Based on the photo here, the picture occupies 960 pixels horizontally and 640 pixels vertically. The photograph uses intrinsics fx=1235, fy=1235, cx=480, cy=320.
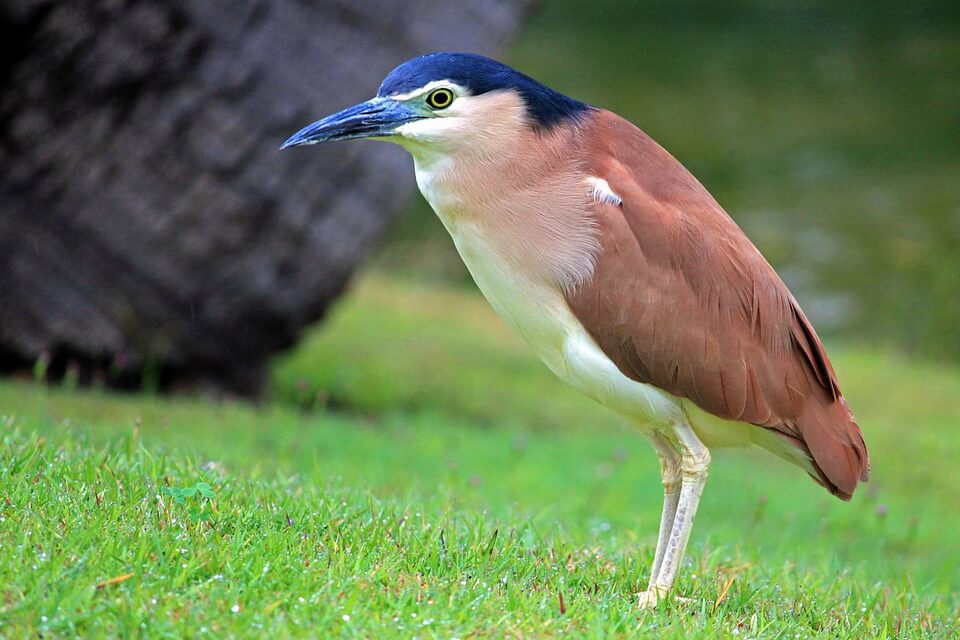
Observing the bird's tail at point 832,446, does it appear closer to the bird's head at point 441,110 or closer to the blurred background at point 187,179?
the bird's head at point 441,110

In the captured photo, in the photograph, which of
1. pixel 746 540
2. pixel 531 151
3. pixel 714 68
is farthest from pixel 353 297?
pixel 714 68

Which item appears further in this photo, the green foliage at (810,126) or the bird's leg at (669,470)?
the green foliage at (810,126)

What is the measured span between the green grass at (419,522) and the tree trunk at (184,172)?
2.19 feet

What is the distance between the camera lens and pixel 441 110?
16.3 feet

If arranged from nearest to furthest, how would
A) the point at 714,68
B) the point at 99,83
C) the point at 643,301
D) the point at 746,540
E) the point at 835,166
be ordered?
the point at 643,301 → the point at 746,540 → the point at 99,83 → the point at 835,166 → the point at 714,68

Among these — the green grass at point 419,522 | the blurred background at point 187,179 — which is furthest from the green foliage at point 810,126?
the blurred background at point 187,179

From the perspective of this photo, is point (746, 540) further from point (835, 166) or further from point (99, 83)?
point (835, 166)

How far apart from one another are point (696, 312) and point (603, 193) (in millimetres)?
624

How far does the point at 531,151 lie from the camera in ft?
16.5

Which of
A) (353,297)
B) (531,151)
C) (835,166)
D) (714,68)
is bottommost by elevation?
(353,297)

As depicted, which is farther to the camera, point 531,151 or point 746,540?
point 746,540

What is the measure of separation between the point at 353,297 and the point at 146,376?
4.54 meters

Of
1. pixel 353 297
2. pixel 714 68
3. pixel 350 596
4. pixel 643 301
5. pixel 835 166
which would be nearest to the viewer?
pixel 350 596

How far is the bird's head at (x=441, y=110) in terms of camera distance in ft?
16.1
